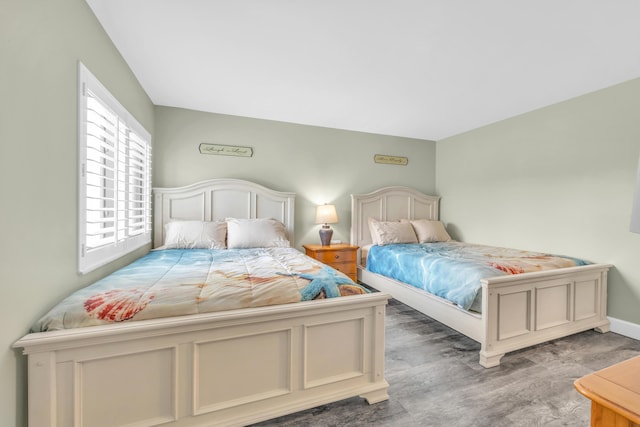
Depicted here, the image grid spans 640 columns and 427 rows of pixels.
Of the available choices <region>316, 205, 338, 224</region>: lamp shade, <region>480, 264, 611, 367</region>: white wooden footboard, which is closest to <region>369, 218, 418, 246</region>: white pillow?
<region>316, 205, 338, 224</region>: lamp shade

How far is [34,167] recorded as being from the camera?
123cm

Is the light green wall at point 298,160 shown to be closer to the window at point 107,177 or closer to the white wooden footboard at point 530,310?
the window at point 107,177

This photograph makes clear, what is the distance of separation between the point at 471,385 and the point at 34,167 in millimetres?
2772

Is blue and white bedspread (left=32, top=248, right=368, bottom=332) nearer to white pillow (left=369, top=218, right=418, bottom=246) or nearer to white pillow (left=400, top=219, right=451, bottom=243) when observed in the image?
white pillow (left=369, top=218, right=418, bottom=246)

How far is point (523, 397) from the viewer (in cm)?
173

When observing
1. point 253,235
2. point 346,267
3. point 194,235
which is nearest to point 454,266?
point 346,267

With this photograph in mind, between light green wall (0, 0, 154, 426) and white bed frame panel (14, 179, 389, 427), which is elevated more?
light green wall (0, 0, 154, 426)

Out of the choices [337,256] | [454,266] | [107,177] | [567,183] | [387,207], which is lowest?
[337,256]

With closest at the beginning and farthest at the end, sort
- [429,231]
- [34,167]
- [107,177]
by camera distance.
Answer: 1. [34,167]
2. [107,177]
3. [429,231]

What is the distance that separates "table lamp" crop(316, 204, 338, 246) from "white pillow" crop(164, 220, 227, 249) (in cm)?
129

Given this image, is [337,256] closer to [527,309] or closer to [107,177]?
[527,309]

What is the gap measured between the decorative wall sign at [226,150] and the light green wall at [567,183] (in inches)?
131

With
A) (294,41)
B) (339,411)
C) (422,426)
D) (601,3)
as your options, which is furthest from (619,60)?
(339,411)

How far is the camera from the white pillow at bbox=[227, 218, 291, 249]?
3.02 m
